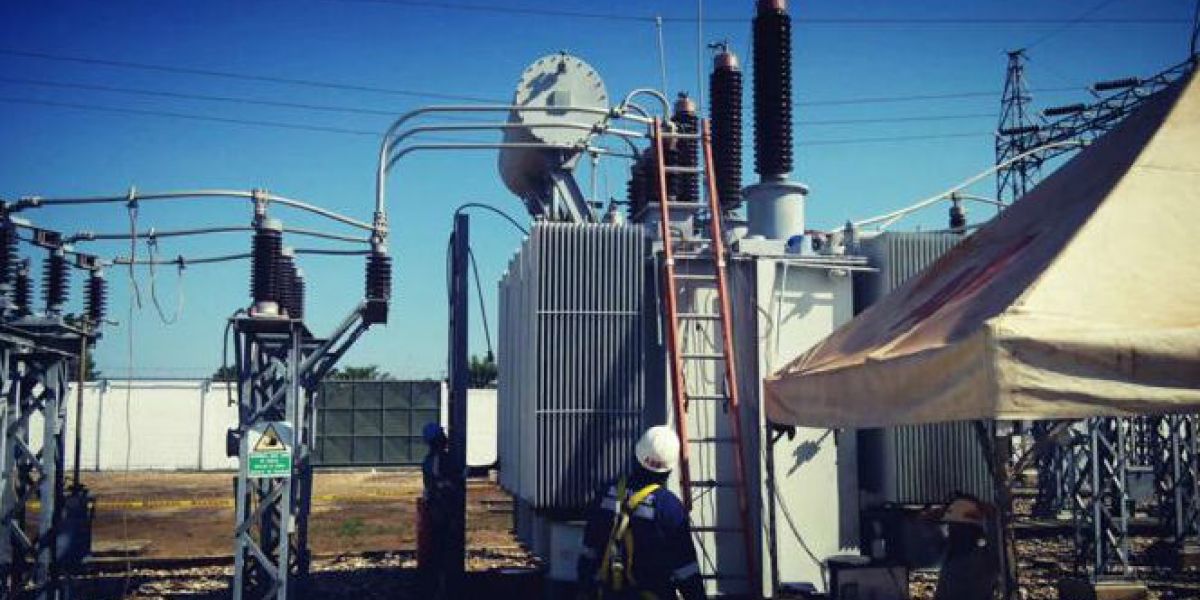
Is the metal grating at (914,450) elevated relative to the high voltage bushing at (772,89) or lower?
lower

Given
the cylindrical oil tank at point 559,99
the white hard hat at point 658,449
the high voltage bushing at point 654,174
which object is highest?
the cylindrical oil tank at point 559,99

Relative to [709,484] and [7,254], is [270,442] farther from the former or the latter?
[709,484]

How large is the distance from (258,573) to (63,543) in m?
2.49

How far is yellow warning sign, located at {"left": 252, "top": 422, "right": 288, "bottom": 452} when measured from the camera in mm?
10219

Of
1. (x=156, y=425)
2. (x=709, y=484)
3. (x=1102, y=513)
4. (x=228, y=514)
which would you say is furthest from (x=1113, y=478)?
(x=156, y=425)

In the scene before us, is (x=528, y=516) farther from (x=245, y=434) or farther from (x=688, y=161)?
(x=688, y=161)

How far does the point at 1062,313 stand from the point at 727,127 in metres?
9.34

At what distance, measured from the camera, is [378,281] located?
39.0 feet

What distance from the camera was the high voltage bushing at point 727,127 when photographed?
13586 millimetres

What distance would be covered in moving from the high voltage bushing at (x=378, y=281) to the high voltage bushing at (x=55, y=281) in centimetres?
407

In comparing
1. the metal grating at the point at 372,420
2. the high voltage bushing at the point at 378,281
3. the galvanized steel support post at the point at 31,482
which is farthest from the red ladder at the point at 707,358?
the metal grating at the point at 372,420

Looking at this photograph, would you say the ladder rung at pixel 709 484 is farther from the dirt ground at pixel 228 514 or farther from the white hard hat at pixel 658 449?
the dirt ground at pixel 228 514

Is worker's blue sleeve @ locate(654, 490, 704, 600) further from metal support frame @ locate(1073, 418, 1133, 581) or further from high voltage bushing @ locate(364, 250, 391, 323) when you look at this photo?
metal support frame @ locate(1073, 418, 1133, 581)

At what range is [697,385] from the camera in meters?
10.6
